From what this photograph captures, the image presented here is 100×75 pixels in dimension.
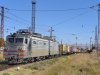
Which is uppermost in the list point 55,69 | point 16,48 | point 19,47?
point 19,47

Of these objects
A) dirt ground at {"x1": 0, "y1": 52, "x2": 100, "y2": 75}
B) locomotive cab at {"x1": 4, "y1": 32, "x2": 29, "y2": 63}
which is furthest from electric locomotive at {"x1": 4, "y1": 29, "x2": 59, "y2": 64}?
dirt ground at {"x1": 0, "y1": 52, "x2": 100, "y2": 75}

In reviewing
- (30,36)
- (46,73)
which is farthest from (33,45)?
(46,73)

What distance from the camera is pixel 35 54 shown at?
39062 mm

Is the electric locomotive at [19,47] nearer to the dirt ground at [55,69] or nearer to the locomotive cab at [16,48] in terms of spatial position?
the locomotive cab at [16,48]

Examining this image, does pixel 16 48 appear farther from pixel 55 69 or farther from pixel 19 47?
pixel 55 69

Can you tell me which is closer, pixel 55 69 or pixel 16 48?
pixel 55 69

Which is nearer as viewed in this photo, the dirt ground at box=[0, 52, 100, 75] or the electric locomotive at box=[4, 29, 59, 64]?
the dirt ground at box=[0, 52, 100, 75]

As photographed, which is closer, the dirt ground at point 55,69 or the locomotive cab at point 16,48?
the dirt ground at point 55,69

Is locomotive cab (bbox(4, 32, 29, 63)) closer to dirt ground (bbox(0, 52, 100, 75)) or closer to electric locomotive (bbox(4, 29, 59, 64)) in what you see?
electric locomotive (bbox(4, 29, 59, 64))

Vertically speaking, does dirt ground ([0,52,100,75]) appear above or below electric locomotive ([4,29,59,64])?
below

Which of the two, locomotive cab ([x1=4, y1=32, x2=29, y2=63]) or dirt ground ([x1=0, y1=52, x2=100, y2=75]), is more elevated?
locomotive cab ([x1=4, y1=32, x2=29, y2=63])

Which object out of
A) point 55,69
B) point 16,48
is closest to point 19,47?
point 16,48

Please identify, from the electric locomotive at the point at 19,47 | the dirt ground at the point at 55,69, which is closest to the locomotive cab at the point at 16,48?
the electric locomotive at the point at 19,47

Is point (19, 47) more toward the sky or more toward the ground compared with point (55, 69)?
more toward the sky
